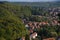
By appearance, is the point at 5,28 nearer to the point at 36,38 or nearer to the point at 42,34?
the point at 36,38

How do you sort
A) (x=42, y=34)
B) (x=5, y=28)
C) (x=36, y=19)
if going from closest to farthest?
(x=5, y=28), (x=42, y=34), (x=36, y=19)

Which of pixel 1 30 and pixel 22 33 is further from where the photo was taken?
pixel 22 33

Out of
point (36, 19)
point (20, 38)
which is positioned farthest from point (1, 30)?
point (36, 19)

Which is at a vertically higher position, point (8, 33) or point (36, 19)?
point (8, 33)

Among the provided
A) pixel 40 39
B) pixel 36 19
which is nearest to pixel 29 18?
pixel 36 19

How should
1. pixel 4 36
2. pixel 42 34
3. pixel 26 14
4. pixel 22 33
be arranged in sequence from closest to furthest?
1. pixel 4 36
2. pixel 22 33
3. pixel 42 34
4. pixel 26 14

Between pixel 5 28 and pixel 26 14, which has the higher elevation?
pixel 5 28

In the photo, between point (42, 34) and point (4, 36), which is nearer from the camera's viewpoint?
point (4, 36)

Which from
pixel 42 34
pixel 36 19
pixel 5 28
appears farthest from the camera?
pixel 36 19

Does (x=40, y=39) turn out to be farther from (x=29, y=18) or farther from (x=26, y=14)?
(x=26, y=14)
